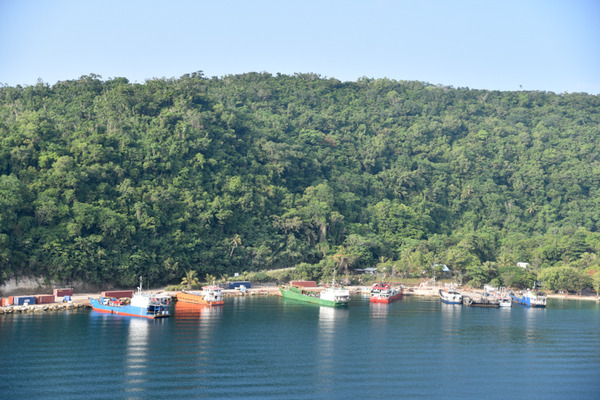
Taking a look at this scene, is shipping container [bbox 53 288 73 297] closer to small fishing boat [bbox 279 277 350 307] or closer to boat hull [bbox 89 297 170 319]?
boat hull [bbox 89 297 170 319]

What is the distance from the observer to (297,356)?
182ft

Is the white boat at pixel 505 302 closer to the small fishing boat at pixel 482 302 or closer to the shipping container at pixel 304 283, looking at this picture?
the small fishing boat at pixel 482 302

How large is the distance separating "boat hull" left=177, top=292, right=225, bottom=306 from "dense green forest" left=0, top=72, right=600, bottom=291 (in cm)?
844

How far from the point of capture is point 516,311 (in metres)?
85.5

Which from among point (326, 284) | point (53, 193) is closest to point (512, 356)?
point (326, 284)

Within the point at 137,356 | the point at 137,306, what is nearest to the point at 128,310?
the point at 137,306

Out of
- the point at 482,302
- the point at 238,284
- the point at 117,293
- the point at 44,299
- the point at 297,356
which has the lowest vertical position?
the point at 297,356

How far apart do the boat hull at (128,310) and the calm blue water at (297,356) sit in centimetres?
139

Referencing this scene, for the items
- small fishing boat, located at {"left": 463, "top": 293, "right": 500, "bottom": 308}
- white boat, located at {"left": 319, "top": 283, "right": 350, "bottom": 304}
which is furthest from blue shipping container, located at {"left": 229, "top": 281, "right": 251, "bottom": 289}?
small fishing boat, located at {"left": 463, "top": 293, "right": 500, "bottom": 308}

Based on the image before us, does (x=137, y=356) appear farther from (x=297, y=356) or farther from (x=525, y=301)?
(x=525, y=301)

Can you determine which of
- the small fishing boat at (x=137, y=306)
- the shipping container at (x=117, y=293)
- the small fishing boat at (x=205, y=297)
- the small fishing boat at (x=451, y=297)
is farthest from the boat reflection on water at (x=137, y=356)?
the small fishing boat at (x=451, y=297)

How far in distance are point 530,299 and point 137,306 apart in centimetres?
5193

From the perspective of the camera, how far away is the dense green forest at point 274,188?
91188 mm

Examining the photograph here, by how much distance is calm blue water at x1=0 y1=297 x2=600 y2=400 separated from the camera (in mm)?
46125
